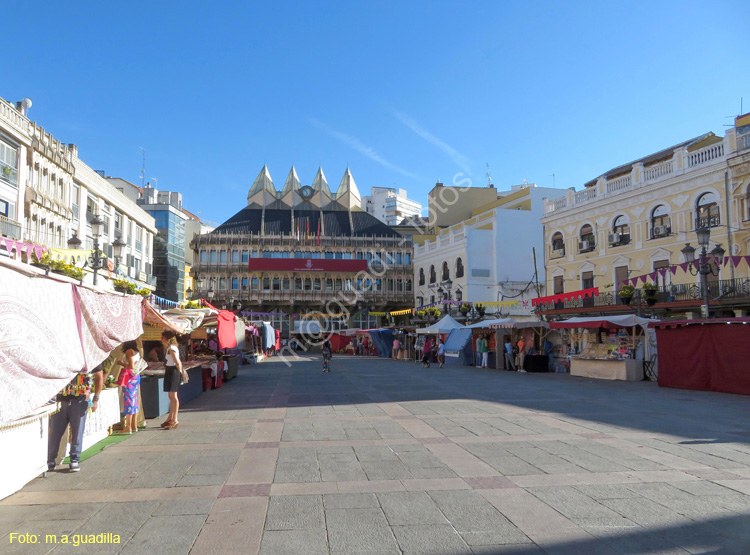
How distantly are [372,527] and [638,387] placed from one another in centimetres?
1496

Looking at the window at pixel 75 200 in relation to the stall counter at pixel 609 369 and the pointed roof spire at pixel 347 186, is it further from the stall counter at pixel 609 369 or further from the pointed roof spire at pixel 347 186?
the pointed roof spire at pixel 347 186

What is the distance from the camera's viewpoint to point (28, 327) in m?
5.66

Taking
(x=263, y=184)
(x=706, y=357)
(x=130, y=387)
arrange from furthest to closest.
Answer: (x=263, y=184) → (x=706, y=357) → (x=130, y=387)

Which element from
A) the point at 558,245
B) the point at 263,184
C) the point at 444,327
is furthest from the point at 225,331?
the point at 263,184

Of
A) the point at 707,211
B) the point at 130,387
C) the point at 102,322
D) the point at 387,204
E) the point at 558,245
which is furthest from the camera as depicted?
the point at 387,204

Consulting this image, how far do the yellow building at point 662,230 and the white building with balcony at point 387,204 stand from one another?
81.9 metres

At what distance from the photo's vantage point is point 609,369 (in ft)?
67.1

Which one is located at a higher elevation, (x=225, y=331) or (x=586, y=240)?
(x=586, y=240)

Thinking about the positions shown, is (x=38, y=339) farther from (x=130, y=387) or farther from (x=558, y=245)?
(x=558, y=245)

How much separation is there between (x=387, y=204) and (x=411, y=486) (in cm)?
11563

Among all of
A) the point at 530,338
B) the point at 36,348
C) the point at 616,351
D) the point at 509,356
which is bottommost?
the point at 509,356

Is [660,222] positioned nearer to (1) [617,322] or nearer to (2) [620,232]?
(2) [620,232]

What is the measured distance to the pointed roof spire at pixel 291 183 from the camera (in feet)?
269

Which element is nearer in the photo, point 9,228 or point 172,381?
point 172,381
